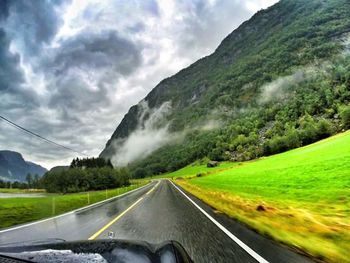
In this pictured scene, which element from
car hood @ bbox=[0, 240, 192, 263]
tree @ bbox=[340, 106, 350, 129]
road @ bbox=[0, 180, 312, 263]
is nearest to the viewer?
car hood @ bbox=[0, 240, 192, 263]

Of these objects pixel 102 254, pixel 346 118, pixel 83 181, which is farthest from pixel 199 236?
pixel 83 181

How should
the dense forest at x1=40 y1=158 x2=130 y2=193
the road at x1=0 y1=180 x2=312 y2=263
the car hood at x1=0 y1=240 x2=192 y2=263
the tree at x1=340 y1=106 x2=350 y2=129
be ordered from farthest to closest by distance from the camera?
the dense forest at x1=40 y1=158 x2=130 y2=193
the tree at x1=340 y1=106 x2=350 y2=129
the road at x1=0 y1=180 x2=312 y2=263
the car hood at x1=0 y1=240 x2=192 y2=263

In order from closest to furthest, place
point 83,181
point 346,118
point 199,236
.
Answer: point 199,236, point 346,118, point 83,181

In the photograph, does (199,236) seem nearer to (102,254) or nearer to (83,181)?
(102,254)

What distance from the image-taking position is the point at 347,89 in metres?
147

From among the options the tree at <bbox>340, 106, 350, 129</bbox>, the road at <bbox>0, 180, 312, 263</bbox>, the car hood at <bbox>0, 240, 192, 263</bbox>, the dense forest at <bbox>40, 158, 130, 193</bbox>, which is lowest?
the road at <bbox>0, 180, 312, 263</bbox>

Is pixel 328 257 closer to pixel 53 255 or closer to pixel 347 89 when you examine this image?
pixel 53 255

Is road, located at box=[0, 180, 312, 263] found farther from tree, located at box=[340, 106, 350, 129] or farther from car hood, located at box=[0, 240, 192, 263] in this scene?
tree, located at box=[340, 106, 350, 129]

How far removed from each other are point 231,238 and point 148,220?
5232mm

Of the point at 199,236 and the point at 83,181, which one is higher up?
the point at 83,181

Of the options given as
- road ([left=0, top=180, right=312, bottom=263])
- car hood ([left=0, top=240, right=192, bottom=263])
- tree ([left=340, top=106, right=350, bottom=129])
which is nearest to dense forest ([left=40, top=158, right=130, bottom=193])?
tree ([left=340, top=106, right=350, bottom=129])

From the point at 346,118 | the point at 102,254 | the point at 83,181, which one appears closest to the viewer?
the point at 102,254

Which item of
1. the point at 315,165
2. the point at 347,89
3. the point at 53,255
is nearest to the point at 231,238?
the point at 53,255

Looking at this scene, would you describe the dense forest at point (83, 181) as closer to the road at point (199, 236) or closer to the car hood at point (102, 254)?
the road at point (199, 236)
